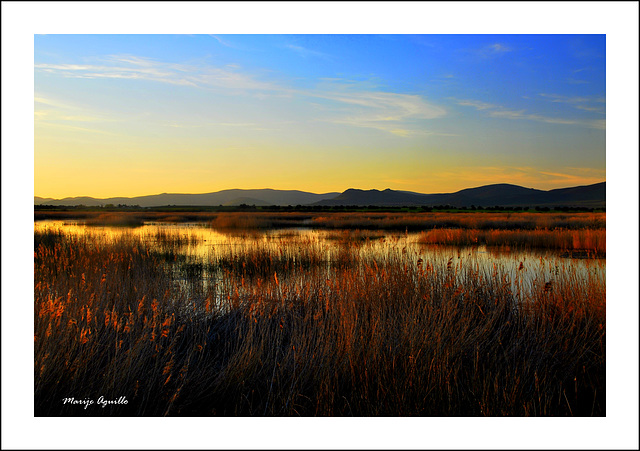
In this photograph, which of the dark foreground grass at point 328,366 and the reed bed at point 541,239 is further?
the reed bed at point 541,239

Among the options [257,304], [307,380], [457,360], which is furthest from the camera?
[257,304]

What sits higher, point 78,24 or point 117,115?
point 78,24

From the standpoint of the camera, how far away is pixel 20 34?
3881mm

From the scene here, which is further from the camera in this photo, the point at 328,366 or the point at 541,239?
the point at 541,239

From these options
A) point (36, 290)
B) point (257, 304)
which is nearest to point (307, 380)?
point (257, 304)

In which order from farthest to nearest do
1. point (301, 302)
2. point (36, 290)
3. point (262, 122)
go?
point (262, 122)
point (301, 302)
point (36, 290)

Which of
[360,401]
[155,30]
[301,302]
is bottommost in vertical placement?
[360,401]

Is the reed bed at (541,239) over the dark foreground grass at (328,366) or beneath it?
over

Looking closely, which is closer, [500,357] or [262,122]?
[500,357]

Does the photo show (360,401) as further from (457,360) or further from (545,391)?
(545,391)

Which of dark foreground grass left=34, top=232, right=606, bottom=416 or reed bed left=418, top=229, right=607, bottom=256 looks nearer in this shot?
dark foreground grass left=34, top=232, right=606, bottom=416

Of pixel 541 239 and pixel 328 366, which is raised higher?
pixel 541 239

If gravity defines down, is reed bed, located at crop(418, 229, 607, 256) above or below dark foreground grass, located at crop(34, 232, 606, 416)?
above

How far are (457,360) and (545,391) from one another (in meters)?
0.73
